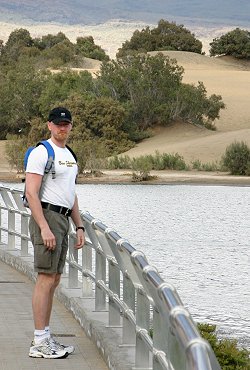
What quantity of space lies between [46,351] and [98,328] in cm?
76

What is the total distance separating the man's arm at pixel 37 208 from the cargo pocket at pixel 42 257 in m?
0.07

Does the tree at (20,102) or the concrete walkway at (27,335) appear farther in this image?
the tree at (20,102)

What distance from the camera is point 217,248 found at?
33.2 meters

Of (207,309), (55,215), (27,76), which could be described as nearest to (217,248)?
(207,309)

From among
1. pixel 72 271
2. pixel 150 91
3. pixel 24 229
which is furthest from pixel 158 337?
pixel 150 91

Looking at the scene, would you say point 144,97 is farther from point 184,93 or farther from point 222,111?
point 222,111

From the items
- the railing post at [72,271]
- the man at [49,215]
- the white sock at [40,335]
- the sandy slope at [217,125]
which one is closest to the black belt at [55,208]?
the man at [49,215]

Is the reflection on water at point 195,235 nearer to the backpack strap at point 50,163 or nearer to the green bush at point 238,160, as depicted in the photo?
the green bush at point 238,160

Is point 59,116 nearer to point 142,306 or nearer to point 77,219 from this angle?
point 77,219

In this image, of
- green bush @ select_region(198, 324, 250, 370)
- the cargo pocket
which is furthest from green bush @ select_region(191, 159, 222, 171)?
the cargo pocket

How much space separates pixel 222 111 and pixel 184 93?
1977 centimetres

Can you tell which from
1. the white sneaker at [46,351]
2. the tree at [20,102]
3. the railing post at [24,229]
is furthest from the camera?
the tree at [20,102]

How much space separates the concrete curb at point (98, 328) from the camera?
8.80 m

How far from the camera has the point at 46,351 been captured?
369 inches
